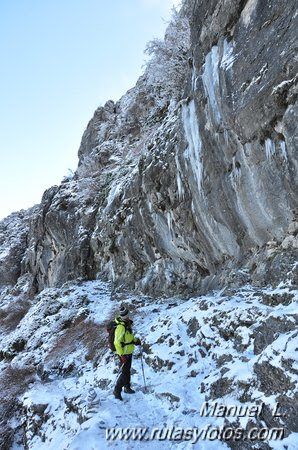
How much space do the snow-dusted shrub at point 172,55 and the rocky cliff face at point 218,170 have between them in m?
0.36

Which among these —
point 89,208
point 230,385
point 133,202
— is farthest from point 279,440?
point 89,208

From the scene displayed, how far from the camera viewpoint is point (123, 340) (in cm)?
765

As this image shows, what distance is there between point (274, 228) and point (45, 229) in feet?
78.9

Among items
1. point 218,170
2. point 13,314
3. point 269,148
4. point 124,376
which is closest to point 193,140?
point 218,170

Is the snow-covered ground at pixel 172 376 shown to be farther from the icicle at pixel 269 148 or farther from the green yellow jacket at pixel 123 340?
the icicle at pixel 269 148

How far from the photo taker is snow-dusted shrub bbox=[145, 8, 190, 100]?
19.1m

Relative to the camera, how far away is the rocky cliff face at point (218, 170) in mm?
8164

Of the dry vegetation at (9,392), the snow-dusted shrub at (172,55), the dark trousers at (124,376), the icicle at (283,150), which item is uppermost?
the snow-dusted shrub at (172,55)

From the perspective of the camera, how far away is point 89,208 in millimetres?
25641

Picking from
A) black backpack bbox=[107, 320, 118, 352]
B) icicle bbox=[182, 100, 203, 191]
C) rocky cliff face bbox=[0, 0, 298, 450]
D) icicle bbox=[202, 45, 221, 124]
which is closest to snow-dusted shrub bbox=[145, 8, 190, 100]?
rocky cliff face bbox=[0, 0, 298, 450]

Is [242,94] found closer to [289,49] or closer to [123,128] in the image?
[289,49]

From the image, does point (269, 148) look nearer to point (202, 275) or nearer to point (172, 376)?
point (172, 376)

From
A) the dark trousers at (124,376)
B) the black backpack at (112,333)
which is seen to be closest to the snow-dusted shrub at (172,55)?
the black backpack at (112,333)

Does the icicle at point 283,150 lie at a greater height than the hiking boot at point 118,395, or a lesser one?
greater
